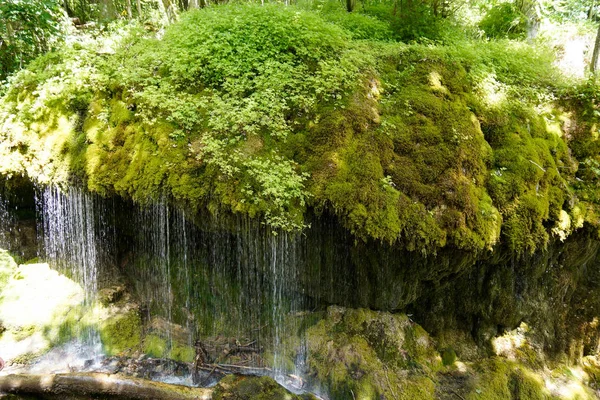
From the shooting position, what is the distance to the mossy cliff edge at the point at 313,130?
481 centimetres

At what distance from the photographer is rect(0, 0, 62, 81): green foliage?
23.6 ft

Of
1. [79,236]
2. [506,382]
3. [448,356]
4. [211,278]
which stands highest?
[79,236]

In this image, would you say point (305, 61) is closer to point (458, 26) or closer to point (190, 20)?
point (190, 20)

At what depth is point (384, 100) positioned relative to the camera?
5.69 metres

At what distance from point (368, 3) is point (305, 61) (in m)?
4.21

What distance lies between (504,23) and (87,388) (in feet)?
39.2

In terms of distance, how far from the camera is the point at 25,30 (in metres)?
7.53

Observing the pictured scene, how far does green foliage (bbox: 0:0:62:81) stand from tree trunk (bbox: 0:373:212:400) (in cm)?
600

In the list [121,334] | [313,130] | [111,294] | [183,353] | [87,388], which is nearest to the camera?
[87,388]

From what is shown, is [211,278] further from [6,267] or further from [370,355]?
[6,267]

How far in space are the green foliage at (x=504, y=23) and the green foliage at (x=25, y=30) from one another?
10.4 m

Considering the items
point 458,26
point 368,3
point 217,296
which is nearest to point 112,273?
point 217,296

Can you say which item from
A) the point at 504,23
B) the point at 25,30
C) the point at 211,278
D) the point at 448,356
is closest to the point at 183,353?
the point at 211,278

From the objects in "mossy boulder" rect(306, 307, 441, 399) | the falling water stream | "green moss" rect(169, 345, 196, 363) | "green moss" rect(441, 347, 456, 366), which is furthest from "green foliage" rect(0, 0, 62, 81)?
"green moss" rect(441, 347, 456, 366)
